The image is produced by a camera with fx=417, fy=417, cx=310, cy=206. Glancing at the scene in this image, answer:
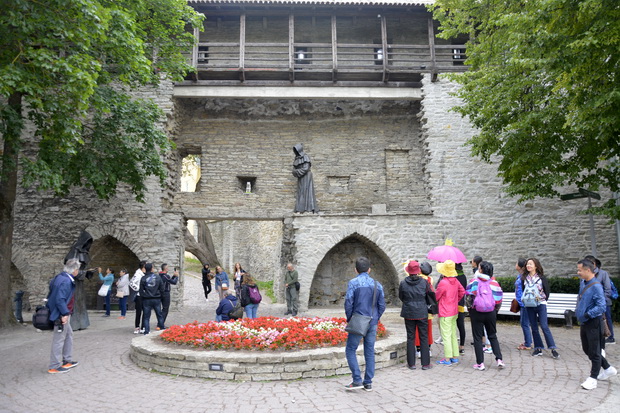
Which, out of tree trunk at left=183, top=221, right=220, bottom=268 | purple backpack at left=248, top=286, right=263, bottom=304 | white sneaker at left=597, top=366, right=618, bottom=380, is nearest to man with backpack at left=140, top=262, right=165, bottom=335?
purple backpack at left=248, top=286, right=263, bottom=304

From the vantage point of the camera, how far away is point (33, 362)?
6059mm

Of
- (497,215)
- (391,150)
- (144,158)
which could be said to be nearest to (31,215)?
(144,158)

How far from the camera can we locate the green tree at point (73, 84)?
7.17 meters

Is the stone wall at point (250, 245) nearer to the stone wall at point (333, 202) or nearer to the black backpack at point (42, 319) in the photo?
the stone wall at point (333, 202)

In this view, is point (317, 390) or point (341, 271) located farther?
point (341, 271)

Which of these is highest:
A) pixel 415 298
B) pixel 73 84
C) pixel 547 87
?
pixel 547 87

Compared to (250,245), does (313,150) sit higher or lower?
higher

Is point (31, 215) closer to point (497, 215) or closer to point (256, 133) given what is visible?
point (256, 133)

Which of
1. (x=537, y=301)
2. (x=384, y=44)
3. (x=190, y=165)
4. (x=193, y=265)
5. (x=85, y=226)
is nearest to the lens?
(x=537, y=301)

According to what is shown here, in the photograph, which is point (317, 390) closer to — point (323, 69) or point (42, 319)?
point (42, 319)

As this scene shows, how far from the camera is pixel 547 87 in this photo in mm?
8812

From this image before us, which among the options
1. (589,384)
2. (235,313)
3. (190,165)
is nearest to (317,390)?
(235,313)

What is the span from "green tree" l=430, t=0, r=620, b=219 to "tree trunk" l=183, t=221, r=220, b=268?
1395 cm

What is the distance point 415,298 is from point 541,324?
7.34 ft
